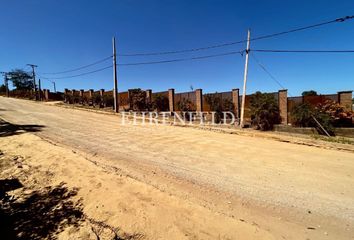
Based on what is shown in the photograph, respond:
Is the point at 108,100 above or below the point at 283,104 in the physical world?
above

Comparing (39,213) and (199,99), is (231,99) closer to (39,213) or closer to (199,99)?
(199,99)

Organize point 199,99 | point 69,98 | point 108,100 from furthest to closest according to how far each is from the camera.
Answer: point 69,98 → point 108,100 → point 199,99

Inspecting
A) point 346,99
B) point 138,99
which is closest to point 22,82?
point 138,99

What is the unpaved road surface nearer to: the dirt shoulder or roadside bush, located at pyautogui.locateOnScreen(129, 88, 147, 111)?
the dirt shoulder

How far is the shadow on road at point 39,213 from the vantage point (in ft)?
14.0

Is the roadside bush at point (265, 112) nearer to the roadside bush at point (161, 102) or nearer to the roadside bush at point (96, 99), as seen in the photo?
the roadside bush at point (161, 102)

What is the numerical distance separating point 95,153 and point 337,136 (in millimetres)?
13896

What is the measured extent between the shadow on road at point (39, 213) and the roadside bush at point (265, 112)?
550 inches

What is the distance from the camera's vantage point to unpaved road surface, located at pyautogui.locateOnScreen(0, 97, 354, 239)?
164 inches

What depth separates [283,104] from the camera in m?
16.9

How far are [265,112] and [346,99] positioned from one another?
4999 millimetres

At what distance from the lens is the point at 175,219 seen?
4.27 metres

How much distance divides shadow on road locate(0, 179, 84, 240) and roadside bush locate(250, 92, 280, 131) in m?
14.0

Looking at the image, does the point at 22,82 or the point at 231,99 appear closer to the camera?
the point at 231,99
